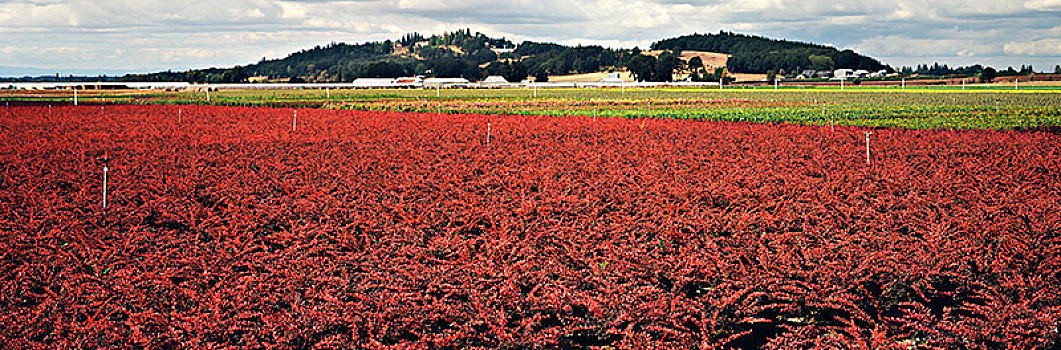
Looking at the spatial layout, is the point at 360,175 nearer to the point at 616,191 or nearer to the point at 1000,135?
the point at 616,191

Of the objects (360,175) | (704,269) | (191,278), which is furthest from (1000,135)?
(191,278)

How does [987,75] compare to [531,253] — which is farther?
[987,75]

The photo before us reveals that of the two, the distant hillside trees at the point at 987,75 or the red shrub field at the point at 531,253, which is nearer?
the red shrub field at the point at 531,253

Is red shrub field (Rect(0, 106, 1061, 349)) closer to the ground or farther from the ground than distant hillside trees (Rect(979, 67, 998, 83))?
closer to the ground

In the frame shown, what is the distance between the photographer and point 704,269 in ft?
26.5

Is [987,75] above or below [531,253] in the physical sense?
above

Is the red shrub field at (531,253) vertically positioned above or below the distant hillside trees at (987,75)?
below

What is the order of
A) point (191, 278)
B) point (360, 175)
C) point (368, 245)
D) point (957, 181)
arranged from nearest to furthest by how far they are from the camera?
point (191, 278) → point (368, 245) → point (957, 181) → point (360, 175)

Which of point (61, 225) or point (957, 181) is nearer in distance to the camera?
point (61, 225)

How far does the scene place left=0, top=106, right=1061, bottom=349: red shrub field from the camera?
6668mm

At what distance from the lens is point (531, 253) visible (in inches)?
339

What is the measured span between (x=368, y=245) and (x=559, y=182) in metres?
5.06

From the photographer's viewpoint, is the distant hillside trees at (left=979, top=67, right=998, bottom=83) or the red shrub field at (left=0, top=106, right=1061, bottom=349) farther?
the distant hillside trees at (left=979, top=67, right=998, bottom=83)

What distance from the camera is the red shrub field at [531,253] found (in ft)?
21.9
